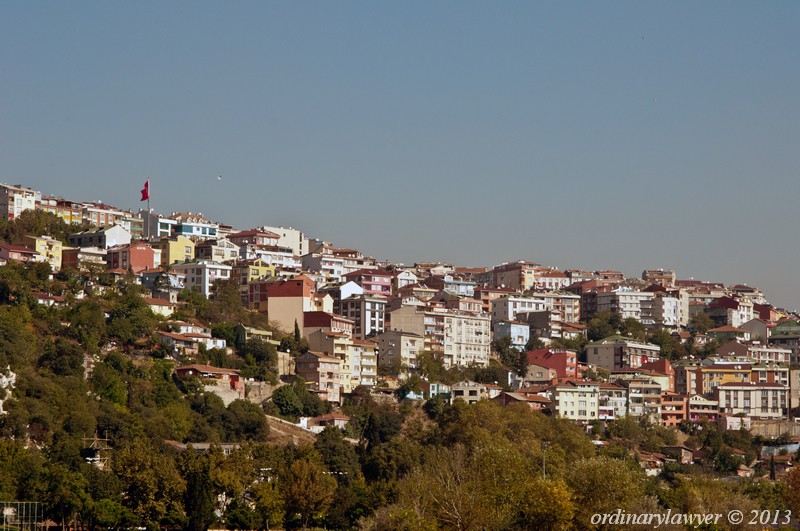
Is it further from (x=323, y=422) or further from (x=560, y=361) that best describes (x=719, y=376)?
(x=323, y=422)

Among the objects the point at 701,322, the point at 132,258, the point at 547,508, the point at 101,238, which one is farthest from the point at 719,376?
the point at 547,508

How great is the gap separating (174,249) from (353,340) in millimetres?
16336

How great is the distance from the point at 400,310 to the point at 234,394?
20.7 metres

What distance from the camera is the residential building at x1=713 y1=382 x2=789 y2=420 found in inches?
3066

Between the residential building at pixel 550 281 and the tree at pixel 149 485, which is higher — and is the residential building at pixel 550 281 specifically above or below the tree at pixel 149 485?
above

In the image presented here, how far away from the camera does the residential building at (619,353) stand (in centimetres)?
8362

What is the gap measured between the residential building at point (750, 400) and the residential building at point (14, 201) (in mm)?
52314

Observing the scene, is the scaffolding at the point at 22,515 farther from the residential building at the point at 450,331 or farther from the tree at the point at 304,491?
the residential building at the point at 450,331

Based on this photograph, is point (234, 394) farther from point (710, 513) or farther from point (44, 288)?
point (710, 513)

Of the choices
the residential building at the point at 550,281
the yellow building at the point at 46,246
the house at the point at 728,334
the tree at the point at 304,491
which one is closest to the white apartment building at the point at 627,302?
the house at the point at 728,334

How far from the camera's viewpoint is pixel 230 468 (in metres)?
46.4

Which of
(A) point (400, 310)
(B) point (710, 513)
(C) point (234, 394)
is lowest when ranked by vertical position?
(B) point (710, 513)

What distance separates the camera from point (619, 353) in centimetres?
8394

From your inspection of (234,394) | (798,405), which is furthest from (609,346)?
(234,394)
